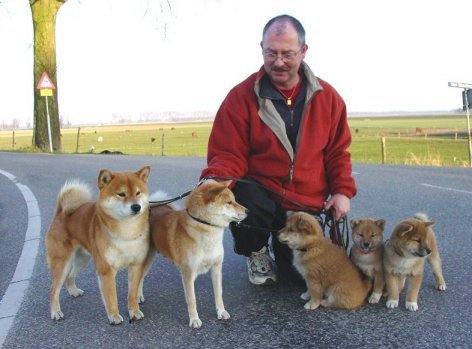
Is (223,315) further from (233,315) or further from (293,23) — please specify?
(293,23)

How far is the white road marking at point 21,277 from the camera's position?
11.9ft

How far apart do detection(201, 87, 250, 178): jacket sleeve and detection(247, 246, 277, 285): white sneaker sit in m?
0.70

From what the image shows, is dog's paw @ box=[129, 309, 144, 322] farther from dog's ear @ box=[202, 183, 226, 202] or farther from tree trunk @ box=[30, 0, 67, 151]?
tree trunk @ box=[30, 0, 67, 151]

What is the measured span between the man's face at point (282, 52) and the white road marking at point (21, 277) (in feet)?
8.75

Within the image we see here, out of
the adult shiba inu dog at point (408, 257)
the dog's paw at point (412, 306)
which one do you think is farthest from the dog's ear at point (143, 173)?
the dog's paw at point (412, 306)

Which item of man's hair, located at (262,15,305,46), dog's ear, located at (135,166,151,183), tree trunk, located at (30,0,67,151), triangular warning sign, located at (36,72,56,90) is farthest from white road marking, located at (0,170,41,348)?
tree trunk, located at (30,0,67,151)

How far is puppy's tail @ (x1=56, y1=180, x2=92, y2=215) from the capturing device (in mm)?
3973

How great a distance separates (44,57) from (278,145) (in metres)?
18.3

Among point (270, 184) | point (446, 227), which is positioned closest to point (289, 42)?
point (270, 184)

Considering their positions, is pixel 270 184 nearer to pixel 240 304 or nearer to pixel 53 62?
pixel 240 304

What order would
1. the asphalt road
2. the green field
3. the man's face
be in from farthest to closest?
the green field
the man's face
the asphalt road

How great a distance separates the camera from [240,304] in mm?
3777

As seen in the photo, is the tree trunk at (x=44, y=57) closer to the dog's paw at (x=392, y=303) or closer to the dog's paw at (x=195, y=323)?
the dog's paw at (x=195, y=323)

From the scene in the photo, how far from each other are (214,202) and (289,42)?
1.40m
